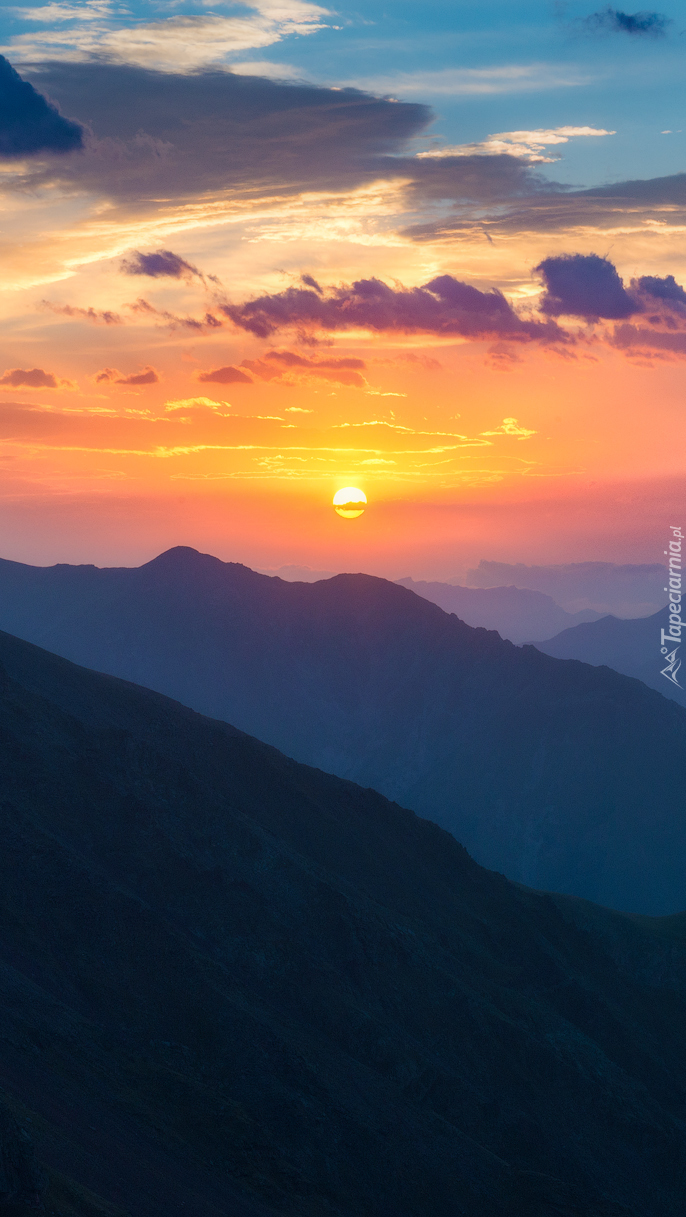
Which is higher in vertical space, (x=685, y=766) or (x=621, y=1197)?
(x=685, y=766)

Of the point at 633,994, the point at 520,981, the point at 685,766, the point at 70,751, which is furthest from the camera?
the point at 685,766

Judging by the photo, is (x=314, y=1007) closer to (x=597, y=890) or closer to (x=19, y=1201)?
(x=19, y=1201)

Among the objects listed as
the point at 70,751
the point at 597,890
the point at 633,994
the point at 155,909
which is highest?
the point at 70,751

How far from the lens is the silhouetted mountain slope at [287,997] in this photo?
49.9m

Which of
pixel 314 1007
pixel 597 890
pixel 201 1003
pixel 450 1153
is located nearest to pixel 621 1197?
pixel 450 1153

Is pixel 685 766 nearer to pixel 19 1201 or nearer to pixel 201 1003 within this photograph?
pixel 201 1003

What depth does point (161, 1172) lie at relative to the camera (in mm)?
44812

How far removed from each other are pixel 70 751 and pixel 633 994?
61397 millimetres

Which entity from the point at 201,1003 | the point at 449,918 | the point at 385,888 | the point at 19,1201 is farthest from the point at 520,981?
the point at 19,1201

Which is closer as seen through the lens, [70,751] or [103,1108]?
[103,1108]

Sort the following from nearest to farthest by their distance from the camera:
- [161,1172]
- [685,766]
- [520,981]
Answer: [161,1172] < [520,981] < [685,766]

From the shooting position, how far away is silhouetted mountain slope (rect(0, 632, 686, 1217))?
49.9 metres

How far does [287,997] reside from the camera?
66.5m

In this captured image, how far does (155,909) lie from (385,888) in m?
27.5
